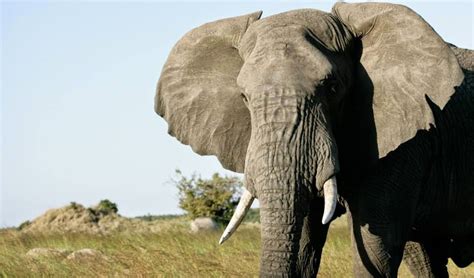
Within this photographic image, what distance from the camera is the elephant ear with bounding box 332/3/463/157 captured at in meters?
7.53

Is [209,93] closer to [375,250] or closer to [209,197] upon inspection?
[375,250]

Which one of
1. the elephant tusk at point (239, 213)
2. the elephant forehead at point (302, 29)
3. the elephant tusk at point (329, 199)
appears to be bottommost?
the elephant tusk at point (239, 213)

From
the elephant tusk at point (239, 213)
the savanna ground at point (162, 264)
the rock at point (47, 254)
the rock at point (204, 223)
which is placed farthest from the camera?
the rock at point (204, 223)

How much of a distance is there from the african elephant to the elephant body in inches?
5.7

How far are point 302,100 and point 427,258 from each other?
398cm

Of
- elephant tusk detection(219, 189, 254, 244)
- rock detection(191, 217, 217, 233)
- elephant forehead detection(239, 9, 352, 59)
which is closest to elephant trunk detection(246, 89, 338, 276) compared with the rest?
elephant tusk detection(219, 189, 254, 244)

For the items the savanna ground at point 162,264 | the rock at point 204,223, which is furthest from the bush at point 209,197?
the savanna ground at point 162,264

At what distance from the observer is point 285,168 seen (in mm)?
6738

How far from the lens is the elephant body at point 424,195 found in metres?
7.73

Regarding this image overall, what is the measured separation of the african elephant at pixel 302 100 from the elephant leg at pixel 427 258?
2113mm

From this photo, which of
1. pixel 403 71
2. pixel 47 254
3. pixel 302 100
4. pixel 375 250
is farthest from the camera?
pixel 47 254

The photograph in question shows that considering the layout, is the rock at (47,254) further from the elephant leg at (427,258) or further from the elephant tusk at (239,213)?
the elephant tusk at (239,213)

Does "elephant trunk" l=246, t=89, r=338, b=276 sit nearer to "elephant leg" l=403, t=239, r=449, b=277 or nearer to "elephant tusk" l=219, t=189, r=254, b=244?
"elephant tusk" l=219, t=189, r=254, b=244

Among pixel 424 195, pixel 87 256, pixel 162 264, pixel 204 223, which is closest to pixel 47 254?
pixel 87 256
